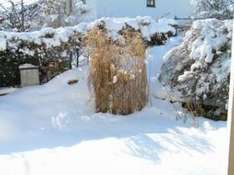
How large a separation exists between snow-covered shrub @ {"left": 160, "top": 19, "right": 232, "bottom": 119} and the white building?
7.86 m

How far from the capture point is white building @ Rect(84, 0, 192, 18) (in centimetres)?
1364

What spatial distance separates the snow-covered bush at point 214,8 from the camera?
1030cm

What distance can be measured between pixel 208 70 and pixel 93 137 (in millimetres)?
1887

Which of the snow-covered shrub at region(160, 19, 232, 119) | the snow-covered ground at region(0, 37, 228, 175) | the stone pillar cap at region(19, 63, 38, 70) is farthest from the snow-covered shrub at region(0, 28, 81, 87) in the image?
the snow-covered shrub at region(160, 19, 232, 119)

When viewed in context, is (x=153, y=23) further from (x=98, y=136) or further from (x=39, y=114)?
(x=98, y=136)

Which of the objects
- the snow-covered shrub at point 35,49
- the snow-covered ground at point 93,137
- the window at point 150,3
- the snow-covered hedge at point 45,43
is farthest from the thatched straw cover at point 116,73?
the window at point 150,3

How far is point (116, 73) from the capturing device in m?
5.08

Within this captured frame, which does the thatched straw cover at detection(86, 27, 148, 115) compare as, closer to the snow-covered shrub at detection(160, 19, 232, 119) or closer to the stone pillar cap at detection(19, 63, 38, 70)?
the snow-covered shrub at detection(160, 19, 232, 119)

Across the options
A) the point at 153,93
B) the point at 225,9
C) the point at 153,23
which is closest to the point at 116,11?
the point at 225,9

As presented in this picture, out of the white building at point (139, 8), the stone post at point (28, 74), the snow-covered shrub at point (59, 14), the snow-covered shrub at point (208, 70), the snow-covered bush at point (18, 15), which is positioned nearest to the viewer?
the snow-covered shrub at point (208, 70)

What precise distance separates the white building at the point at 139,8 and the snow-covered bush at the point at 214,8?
3174mm

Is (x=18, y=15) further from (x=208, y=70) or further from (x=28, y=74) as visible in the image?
(x=208, y=70)

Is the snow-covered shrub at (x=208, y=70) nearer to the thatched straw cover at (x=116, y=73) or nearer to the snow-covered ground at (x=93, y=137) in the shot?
the snow-covered ground at (x=93, y=137)

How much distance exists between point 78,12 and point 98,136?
7575mm
